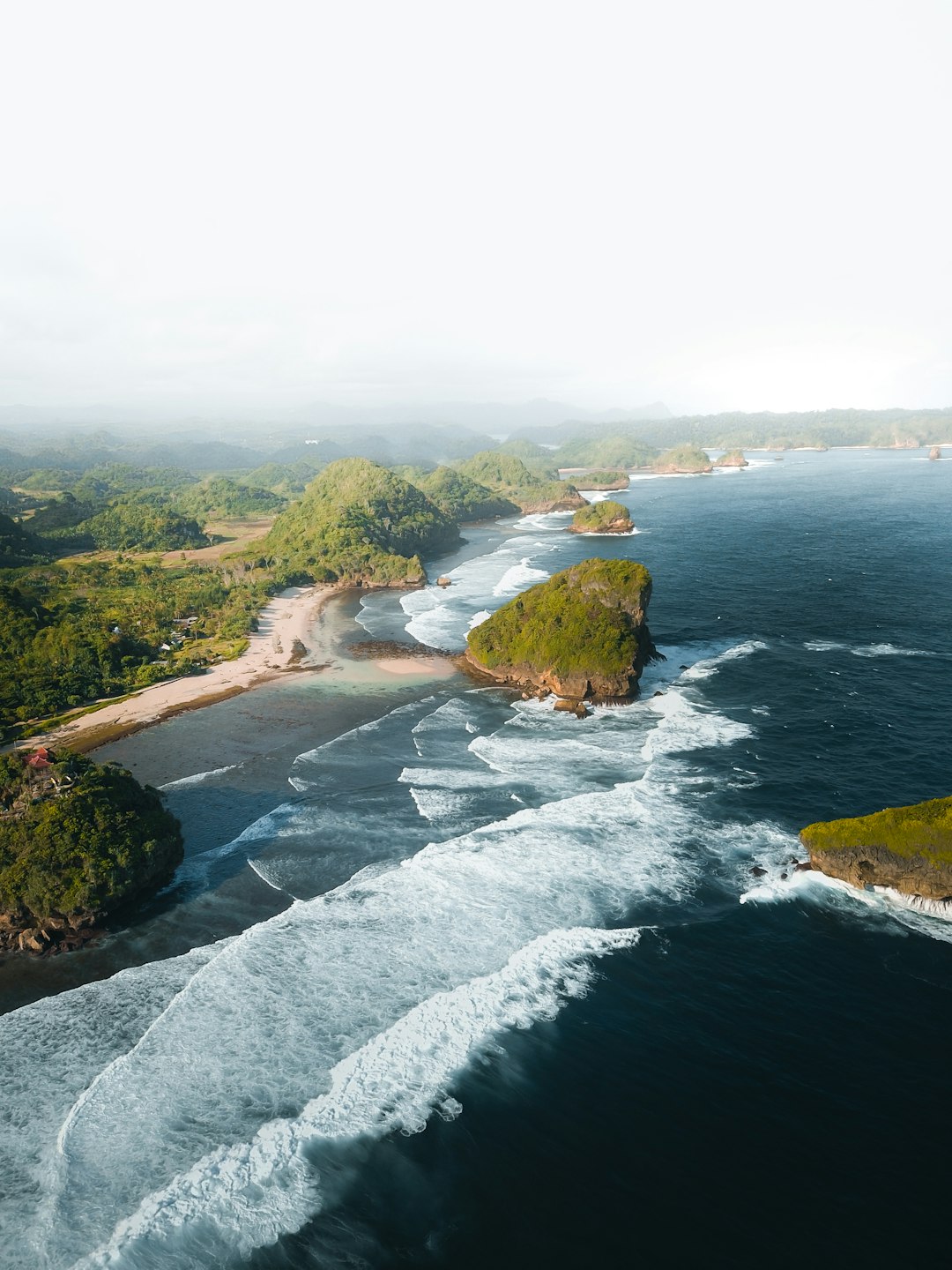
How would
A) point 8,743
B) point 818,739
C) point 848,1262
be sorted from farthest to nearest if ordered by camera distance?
1. point 8,743
2. point 818,739
3. point 848,1262

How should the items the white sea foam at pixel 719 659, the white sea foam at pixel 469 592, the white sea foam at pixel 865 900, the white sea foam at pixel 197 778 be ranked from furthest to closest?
the white sea foam at pixel 469 592
the white sea foam at pixel 719 659
the white sea foam at pixel 197 778
the white sea foam at pixel 865 900

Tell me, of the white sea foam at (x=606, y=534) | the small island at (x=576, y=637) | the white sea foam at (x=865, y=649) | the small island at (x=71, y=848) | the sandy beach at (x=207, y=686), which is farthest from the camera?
the white sea foam at (x=606, y=534)

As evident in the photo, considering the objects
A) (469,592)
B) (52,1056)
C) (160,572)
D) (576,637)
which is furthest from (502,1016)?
(160,572)

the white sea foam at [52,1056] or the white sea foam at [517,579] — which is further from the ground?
the white sea foam at [517,579]

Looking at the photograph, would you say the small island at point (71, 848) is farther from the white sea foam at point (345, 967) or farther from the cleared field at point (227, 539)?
the cleared field at point (227, 539)

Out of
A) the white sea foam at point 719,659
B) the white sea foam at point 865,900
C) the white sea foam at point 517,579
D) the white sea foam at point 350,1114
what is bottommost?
the white sea foam at point 350,1114

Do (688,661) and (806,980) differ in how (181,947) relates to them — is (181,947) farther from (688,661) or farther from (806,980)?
(688,661)

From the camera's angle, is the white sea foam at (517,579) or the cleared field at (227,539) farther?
the cleared field at (227,539)

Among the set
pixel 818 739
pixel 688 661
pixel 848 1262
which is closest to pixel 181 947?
pixel 848 1262

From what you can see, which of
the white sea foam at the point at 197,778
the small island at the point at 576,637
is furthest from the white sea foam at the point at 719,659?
the white sea foam at the point at 197,778
